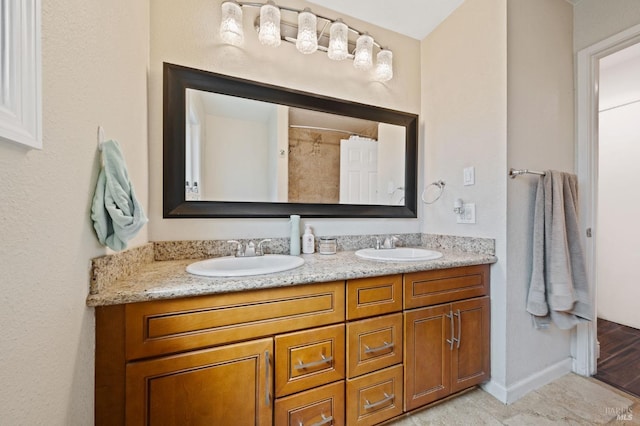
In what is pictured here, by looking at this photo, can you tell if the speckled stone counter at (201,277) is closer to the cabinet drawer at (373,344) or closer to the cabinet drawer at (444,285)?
the cabinet drawer at (444,285)

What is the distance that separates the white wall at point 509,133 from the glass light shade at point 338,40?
72 cm

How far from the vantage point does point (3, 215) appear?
44 cm

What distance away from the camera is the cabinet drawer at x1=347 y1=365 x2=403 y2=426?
3.53 ft

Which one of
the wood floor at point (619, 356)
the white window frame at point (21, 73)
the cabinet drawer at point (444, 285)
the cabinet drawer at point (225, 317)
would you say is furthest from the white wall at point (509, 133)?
the white window frame at point (21, 73)

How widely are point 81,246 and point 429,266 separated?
128 centimetres

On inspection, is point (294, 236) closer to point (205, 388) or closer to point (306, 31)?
point (205, 388)

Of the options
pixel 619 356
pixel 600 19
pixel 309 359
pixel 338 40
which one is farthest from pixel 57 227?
pixel 619 356

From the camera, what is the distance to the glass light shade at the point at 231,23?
1.30 m

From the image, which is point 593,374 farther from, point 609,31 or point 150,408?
point 150,408

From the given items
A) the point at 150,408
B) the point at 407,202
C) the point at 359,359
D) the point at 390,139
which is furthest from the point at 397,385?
the point at 390,139

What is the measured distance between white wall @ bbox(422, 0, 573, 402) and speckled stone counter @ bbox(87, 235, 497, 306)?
0.92ft

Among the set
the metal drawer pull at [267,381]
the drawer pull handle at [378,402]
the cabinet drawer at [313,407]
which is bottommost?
the drawer pull handle at [378,402]

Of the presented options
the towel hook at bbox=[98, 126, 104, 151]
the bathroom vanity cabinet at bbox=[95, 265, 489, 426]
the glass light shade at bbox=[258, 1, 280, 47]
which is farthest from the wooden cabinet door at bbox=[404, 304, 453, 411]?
the glass light shade at bbox=[258, 1, 280, 47]

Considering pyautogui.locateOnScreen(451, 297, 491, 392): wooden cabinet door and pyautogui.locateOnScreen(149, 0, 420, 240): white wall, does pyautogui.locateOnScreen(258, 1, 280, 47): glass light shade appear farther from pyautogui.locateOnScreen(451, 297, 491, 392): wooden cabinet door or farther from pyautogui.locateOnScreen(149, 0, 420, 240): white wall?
pyautogui.locateOnScreen(451, 297, 491, 392): wooden cabinet door
